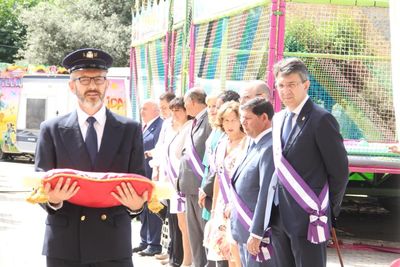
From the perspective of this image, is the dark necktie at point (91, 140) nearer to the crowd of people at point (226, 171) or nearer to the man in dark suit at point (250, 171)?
the crowd of people at point (226, 171)

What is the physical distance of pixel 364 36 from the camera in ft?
30.2

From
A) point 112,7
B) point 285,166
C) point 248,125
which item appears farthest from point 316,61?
point 112,7

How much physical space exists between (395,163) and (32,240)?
513 cm

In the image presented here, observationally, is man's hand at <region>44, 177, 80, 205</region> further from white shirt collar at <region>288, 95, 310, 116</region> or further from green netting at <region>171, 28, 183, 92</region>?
green netting at <region>171, 28, 183, 92</region>

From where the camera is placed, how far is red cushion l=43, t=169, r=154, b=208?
3469mm

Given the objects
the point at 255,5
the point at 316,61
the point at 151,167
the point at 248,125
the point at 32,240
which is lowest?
the point at 32,240

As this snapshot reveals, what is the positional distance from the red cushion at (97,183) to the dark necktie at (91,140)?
203 millimetres

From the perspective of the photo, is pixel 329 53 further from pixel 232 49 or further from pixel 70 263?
pixel 70 263

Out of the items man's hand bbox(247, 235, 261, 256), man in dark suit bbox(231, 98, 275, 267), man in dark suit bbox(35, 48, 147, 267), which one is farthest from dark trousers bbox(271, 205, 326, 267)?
man in dark suit bbox(35, 48, 147, 267)

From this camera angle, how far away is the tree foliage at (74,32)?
40.4 m

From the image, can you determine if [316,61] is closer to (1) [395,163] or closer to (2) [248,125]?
(1) [395,163]

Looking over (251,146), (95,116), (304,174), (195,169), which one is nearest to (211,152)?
(195,169)

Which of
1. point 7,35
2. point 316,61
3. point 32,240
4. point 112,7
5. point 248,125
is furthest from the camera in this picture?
point 7,35

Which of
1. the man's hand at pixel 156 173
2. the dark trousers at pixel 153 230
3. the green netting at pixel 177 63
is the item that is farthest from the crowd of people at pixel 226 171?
the green netting at pixel 177 63
